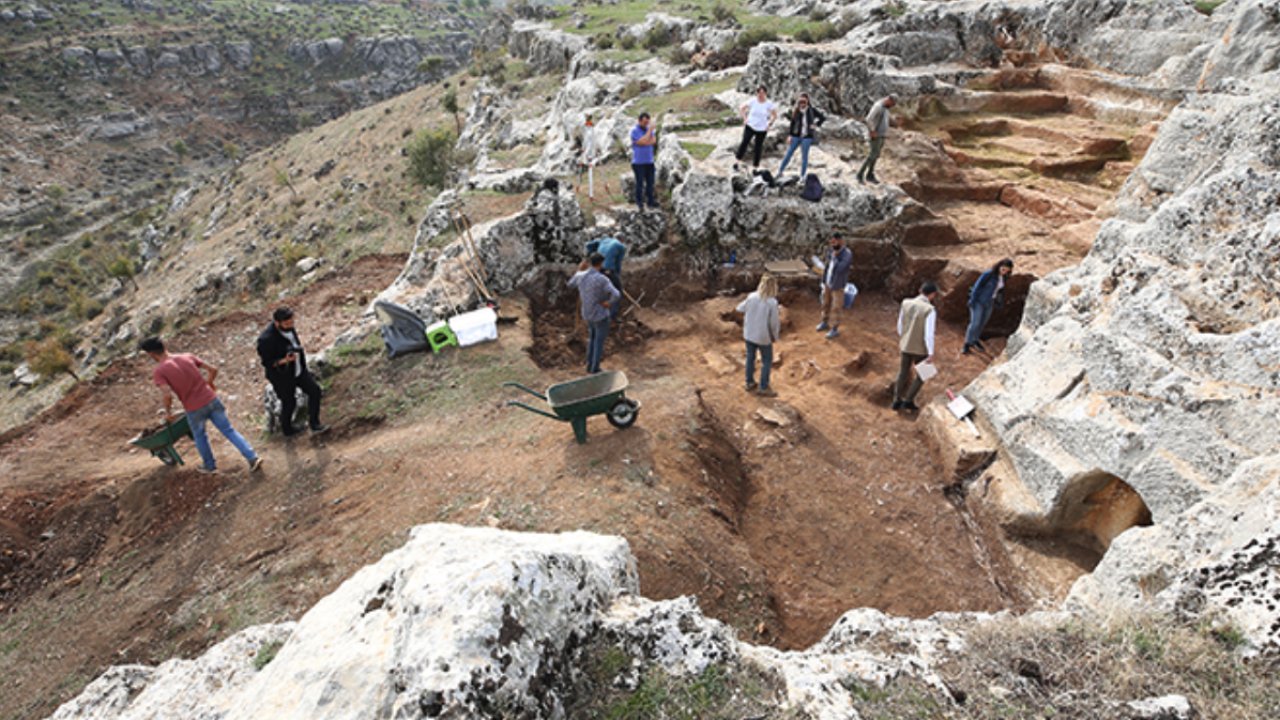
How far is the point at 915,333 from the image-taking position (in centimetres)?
A: 822

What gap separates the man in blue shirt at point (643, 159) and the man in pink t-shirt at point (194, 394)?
813 centimetres

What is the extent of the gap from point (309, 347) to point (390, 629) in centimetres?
956

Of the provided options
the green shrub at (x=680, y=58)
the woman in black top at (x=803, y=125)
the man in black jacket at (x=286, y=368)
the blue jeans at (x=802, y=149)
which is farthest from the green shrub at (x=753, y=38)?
the man in black jacket at (x=286, y=368)

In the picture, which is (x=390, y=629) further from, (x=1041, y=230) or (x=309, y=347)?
(x=1041, y=230)

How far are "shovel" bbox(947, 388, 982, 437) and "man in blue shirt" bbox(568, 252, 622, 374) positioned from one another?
493 cm

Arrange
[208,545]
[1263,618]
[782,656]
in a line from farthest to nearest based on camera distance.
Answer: [208,545] < [782,656] < [1263,618]

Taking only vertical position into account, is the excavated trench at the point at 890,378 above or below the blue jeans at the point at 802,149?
below

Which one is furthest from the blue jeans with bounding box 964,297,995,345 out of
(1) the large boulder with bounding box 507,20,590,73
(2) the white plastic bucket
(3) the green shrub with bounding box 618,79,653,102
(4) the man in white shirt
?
(1) the large boulder with bounding box 507,20,590,73

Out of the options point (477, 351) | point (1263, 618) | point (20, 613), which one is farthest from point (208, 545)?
point (1263, 618)

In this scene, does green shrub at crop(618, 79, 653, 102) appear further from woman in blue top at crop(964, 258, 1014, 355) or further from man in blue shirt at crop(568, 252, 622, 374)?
woman in blue top at crop(964, 258, 1014, 355)

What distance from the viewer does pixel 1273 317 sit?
A: 5.11 meters

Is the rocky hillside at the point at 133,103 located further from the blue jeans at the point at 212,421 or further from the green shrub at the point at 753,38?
the green shrub at the point at 753,38

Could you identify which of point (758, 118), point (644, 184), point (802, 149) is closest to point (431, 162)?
point (644, 184)

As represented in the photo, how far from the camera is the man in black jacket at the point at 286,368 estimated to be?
24.3ft
